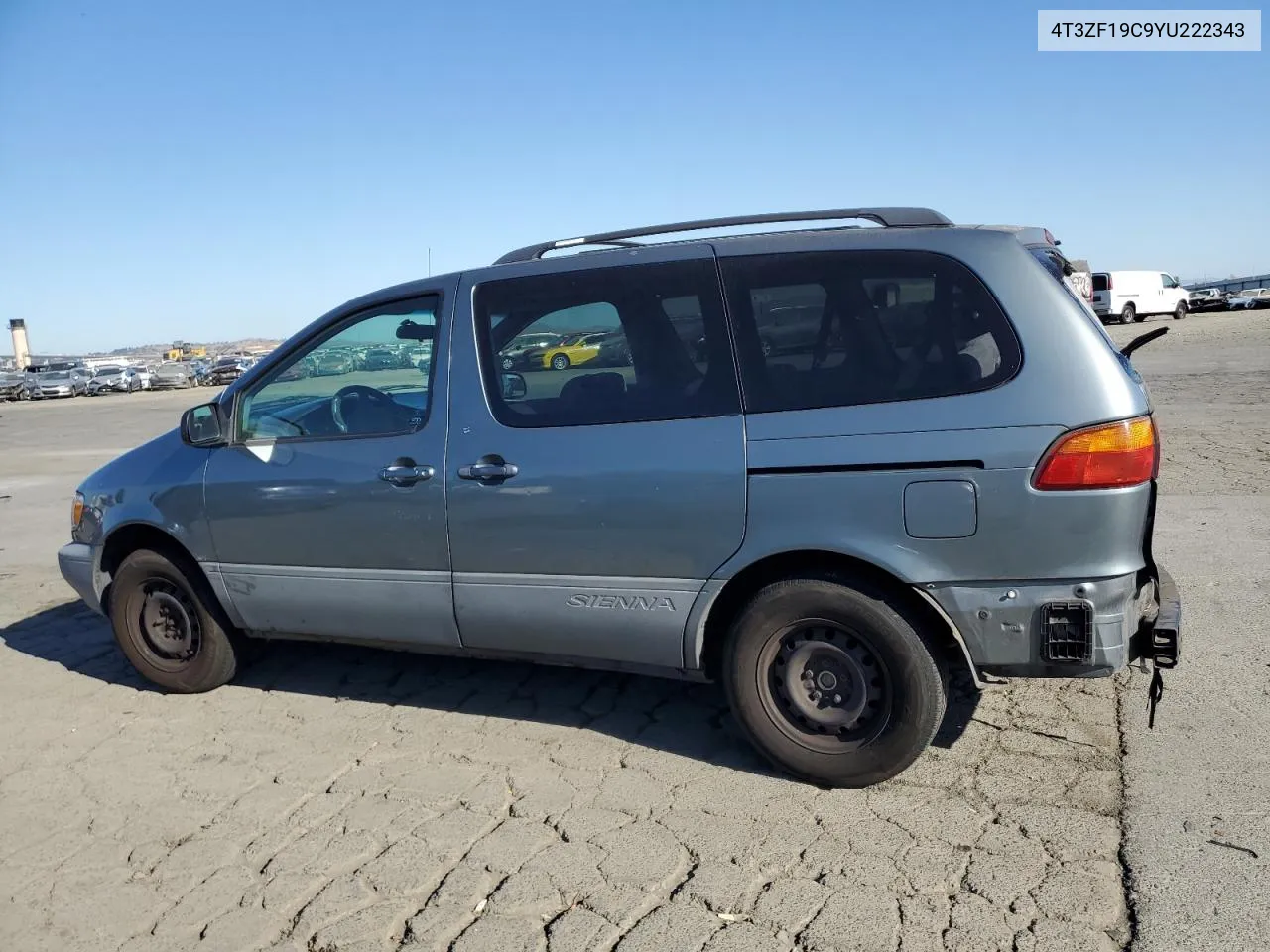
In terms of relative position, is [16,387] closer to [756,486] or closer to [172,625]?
[172,625]

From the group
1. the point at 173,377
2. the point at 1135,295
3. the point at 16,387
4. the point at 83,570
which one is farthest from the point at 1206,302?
the point at 16,387

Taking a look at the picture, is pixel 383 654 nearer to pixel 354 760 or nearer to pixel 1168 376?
pixel 354 760

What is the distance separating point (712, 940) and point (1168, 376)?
1859cm

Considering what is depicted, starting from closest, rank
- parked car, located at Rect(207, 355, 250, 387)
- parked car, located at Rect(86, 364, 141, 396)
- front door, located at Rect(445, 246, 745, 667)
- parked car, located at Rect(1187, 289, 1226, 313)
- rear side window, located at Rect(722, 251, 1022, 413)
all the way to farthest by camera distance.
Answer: rear side window, located at Rect(722, 251, 1022, 413) < front door, located at Rect(445, 246, 745, 667) < parked car, located at Rect(1187, 289, 1226, 313) < parked car, located at Rect(86, 364, 141, 396) < parked car, located at Rect(207, 355, 250, 387)

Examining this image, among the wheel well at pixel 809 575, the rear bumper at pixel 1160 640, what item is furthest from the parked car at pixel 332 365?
the rear bumper at pixel 1160 640

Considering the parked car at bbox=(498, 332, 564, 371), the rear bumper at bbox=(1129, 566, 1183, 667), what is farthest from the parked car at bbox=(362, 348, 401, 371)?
the rear bumper at bbox=(1129, 566, 1183, 667)

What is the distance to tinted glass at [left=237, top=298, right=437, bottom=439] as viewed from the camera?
4.26 m

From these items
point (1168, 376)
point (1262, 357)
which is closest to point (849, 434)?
point (1168, 376)

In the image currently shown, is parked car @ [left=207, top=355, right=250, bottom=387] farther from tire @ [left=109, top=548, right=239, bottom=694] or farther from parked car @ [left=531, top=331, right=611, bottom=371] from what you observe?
parked car @ [left=531, top=331, right=611, bottom=371]

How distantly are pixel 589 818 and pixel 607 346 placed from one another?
1.73 metres

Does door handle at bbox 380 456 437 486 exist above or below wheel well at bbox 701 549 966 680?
above

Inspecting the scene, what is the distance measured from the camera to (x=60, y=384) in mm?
44281

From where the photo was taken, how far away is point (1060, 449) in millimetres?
3236

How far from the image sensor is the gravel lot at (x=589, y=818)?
2916mm
